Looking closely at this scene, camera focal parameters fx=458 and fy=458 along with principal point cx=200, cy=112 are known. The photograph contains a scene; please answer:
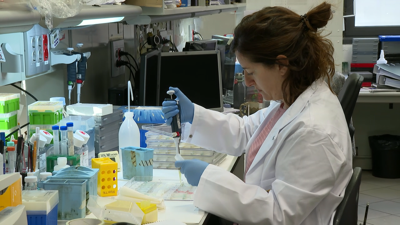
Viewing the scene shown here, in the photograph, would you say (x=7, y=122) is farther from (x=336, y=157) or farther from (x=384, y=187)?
(x=384, y=187)

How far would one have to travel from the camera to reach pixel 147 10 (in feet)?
6.79

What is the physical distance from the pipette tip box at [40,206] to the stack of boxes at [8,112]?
40 centimetres

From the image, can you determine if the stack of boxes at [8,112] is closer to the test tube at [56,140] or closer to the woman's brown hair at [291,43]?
the test tube at [56,140]

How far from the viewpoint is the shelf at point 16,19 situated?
Result: 993 mm

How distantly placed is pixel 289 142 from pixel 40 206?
2.30 feet

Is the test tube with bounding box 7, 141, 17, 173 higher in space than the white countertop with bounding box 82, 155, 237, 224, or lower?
higher

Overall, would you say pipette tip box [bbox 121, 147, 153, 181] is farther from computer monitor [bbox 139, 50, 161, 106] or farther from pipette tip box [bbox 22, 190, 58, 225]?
computer monitor [bbox 139, 50, 161, 106]

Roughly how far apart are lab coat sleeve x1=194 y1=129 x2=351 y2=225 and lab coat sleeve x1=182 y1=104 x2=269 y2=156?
55 cm

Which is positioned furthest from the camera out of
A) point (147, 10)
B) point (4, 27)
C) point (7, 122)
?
point (147, 10)

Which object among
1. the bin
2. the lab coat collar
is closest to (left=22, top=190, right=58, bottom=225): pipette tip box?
the lab coat collar

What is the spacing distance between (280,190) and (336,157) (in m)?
0.18

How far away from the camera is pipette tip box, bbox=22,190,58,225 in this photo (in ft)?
3.66

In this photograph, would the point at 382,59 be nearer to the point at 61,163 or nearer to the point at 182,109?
the point at 182,109

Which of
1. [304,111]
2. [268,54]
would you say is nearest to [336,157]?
[304,111]
